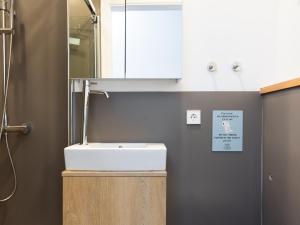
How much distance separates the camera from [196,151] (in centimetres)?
179

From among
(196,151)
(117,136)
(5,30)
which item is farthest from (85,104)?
(196,151)

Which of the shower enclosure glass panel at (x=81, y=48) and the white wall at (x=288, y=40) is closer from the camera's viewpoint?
the white wall at (x=288, y=40)

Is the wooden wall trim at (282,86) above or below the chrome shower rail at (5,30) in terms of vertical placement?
below

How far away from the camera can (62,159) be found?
5.87ft

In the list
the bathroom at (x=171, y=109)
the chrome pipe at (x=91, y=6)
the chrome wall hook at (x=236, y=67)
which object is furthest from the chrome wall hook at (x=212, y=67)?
the chrome pipe at (x=91, y=6)

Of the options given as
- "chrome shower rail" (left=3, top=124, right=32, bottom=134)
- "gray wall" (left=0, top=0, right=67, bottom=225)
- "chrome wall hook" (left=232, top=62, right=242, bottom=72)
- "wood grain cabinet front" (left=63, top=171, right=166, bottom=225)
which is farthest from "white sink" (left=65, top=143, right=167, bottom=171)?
"chrome wall hook" (left=232, top=62, right=242, bottom=72)

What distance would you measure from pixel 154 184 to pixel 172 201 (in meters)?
0.43

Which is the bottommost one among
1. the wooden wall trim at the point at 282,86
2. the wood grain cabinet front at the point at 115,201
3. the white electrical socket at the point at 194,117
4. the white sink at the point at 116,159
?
the wood grain cabinet front at the point at 115,201

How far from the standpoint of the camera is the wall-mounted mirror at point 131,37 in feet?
5.75

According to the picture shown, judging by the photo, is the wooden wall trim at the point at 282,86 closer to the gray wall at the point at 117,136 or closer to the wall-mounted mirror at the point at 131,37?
the gray wall at the point at 117,136

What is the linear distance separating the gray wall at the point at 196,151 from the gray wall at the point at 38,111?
1.09ft

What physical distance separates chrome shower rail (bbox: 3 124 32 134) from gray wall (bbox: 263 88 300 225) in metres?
1.58

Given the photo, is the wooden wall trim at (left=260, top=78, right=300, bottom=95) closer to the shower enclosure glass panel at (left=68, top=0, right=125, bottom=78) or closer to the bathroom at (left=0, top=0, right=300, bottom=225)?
the bathroom at (left=0, top=0, right=300, bottom=225)

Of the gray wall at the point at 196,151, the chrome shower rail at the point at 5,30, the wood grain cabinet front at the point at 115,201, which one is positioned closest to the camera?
the wood grain cabinet front at the point at 115,201
